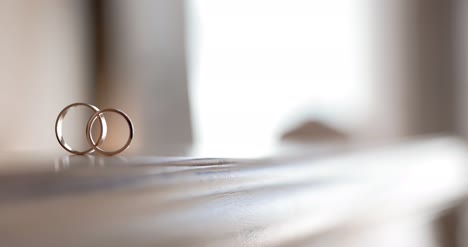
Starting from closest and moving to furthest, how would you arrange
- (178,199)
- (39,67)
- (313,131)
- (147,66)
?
(178,199) → (39,67) → (147,66) → (313,131)

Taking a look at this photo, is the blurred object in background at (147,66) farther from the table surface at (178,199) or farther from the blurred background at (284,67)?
the table surface at (178,199)

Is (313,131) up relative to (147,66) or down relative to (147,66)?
down

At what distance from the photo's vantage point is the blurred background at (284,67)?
1574mm

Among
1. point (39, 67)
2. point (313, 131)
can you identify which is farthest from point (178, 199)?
point (313, 131)

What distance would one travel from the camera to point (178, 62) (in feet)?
5.38

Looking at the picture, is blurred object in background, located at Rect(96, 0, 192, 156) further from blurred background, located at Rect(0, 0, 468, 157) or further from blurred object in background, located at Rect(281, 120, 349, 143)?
blurred object in background, located at Rect(281, 120, 349, 143)

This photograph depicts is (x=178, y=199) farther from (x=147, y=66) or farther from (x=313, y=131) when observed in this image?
(x=313, y=131)

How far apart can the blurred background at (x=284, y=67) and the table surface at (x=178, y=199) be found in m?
1.02

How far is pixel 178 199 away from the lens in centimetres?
27

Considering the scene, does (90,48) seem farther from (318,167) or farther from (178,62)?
(318,167)

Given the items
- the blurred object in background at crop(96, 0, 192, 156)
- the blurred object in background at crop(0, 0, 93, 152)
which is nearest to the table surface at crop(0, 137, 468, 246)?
the blurred object in background at crop(0, 0, 93, 152)

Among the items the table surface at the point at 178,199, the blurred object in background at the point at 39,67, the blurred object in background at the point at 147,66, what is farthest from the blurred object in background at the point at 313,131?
the table surface at the point at 178,199

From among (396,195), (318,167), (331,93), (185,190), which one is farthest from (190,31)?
(185,190)

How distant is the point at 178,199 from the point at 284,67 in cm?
149
